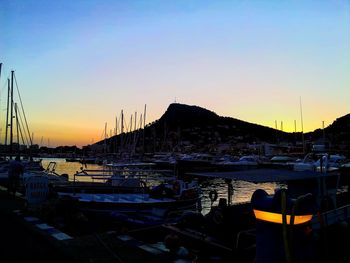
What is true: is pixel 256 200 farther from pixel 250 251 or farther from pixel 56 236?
pixel 56 236

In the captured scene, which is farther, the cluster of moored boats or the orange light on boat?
the cluster of moored boats

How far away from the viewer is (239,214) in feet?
30.8

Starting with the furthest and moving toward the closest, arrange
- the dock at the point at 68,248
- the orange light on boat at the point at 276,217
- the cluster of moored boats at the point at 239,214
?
the dock at the point at 68,248, the cluster of moored boats at the point at 239,214, the orange light on boat at the point at 276,217

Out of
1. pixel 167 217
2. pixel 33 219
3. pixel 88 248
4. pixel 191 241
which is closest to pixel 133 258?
pixel 88 248

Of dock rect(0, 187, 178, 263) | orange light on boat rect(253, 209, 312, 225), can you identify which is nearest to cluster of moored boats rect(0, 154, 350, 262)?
orange light on boat rect(253, 209, 312, 225)

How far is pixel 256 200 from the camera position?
15.9ft

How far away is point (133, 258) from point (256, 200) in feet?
12.6

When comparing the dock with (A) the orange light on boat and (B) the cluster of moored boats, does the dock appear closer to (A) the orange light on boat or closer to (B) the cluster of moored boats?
(B) the cluster of moored boats

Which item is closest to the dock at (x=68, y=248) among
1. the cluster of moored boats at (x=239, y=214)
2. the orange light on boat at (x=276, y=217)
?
the cluster of moored boats at (x=239, y=214)

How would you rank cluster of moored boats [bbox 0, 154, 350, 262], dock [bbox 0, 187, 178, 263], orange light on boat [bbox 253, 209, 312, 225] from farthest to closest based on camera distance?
dock [bbox 0, 187, 178, 263] → cluster of moored boats [bbox 0, 154, 350, 262] → orange light on boat [bbox 253, 209, 312, 225]

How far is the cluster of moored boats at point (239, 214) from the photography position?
181 inches

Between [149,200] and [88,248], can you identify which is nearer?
[88,248]

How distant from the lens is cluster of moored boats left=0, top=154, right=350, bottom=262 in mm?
4590

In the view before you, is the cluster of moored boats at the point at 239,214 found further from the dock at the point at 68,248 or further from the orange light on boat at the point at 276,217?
the dock at the point at 68,248
